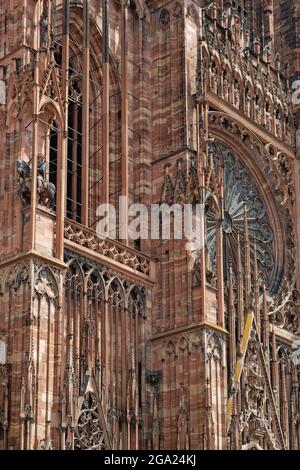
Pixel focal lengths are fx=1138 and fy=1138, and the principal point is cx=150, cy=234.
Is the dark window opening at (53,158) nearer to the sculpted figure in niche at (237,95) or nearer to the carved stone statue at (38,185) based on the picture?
the carved stone statue at (38,185)

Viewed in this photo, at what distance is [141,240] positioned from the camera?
30.8 meters

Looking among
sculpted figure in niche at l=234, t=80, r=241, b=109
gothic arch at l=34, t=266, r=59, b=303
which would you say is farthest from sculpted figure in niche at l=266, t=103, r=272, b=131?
Result: gothic arch at l=34, t=266, r=59, b=303

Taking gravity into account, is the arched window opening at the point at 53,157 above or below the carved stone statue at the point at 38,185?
above

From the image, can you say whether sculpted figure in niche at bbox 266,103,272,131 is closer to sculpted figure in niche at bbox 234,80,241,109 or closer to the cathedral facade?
the cathedral facade

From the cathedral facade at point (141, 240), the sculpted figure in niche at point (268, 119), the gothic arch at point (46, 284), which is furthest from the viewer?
the sculpted figure in niche at point (268, 119)

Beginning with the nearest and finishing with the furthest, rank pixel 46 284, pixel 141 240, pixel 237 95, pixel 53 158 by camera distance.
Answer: pixel 46 284, pixel 53 158, pixel 141 240, pixel 237 95

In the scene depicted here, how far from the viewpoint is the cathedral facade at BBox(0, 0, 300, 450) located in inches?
1019

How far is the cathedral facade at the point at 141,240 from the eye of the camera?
2588 centimetres

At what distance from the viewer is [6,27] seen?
93.2 ft

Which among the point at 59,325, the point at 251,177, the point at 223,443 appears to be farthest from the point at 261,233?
the point at 59,325

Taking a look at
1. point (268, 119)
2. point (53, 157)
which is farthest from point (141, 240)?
point (268, 119)

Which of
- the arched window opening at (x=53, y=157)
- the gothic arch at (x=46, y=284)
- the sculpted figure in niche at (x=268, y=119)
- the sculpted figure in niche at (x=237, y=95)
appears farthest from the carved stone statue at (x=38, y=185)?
the sculpted figure in niche at (x=268, y=119)

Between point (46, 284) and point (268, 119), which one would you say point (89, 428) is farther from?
point (268, 119)

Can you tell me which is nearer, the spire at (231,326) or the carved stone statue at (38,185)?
the carved stone statue at (38,185)
